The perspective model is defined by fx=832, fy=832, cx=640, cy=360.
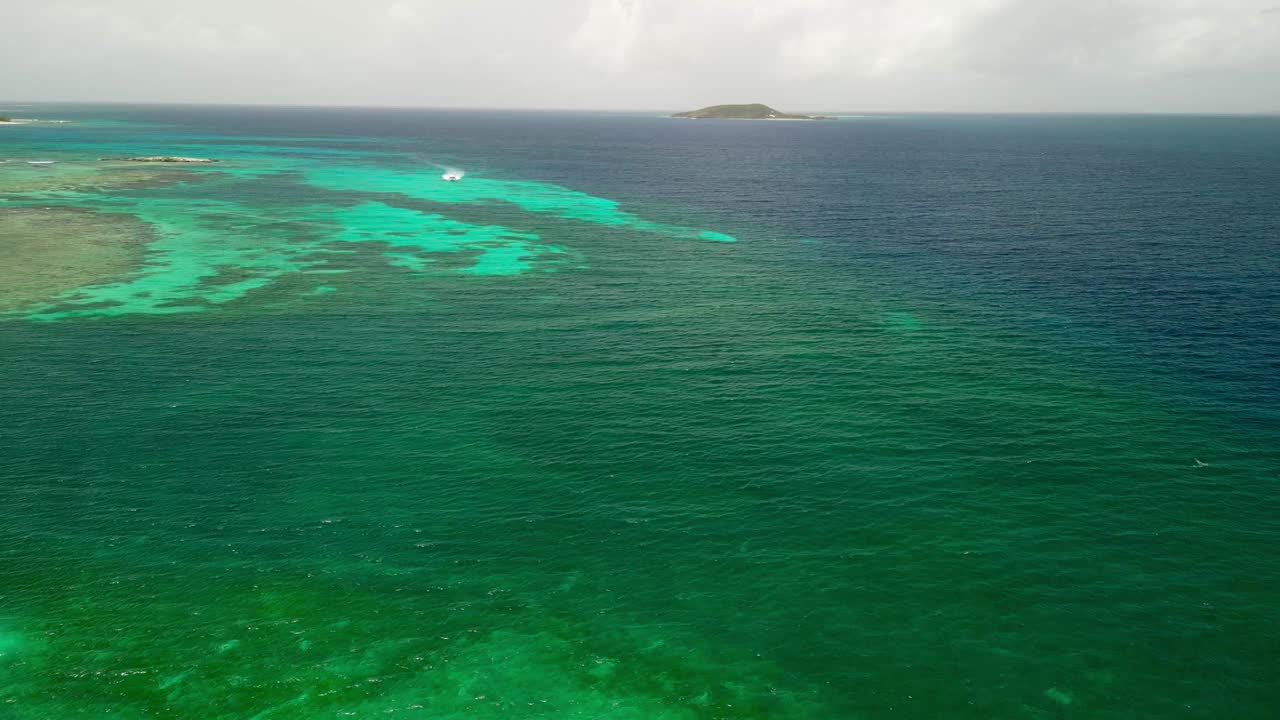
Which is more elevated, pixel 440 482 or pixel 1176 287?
pixel 1176 287

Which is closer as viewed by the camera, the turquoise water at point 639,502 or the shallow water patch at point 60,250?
the turquoise water at point 639,502

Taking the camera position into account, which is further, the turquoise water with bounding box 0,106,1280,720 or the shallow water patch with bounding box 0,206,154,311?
the shallow water patch with bounding box 0,206,154,311

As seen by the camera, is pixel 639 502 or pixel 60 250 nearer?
pixel 639 502

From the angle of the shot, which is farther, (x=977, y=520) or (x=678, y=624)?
(x=977, y=520)

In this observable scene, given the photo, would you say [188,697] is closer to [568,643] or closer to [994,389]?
[568,643]

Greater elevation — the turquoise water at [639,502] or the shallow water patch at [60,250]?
the shallow water patch at [60,250]

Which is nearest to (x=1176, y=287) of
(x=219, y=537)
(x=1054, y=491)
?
(x=1054, y=491)

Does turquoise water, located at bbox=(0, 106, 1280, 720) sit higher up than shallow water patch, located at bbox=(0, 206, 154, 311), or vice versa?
shallow water patch, located at bbox=(0, 206, 154, 311)

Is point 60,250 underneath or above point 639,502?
above
